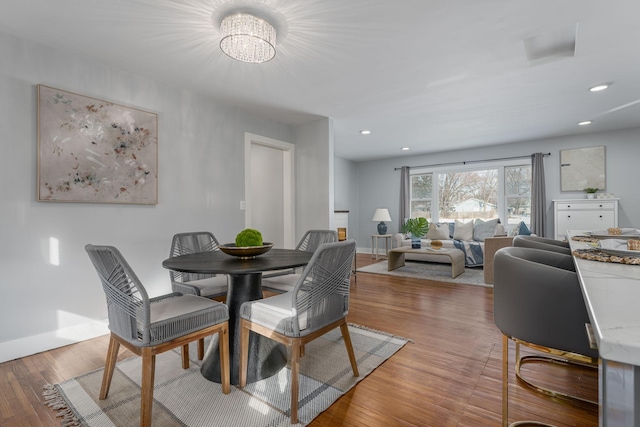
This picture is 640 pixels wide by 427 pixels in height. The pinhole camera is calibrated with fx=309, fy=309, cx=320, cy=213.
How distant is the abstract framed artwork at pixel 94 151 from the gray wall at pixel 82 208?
7 centimetres

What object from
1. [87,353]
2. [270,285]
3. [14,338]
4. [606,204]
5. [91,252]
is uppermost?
[606,204]

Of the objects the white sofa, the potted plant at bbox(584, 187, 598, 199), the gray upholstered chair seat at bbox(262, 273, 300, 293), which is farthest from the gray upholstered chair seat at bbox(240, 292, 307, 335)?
the potted plant at bbox(584, 187, 598, 199)

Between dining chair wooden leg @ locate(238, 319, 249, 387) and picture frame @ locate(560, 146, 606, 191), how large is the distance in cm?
616

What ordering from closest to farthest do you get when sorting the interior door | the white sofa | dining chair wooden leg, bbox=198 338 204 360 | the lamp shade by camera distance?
dining chair wooden leg, bbox=198 338 204 360, the interior door, the white sofa, the lamp shade

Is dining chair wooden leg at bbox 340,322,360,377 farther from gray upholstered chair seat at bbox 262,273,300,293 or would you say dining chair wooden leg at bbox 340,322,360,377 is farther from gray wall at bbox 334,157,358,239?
gray wall at bbox 334,157,358,239

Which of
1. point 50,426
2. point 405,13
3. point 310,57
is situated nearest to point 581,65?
point 405,13

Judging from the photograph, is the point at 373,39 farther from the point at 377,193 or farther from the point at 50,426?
the point at 377,193

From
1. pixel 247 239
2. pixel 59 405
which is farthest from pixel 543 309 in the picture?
pixel 59 405

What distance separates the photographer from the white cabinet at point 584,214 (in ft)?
16.0

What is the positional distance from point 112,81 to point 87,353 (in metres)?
2.27

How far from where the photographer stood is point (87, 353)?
2311mm

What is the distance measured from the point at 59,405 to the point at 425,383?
2.04m

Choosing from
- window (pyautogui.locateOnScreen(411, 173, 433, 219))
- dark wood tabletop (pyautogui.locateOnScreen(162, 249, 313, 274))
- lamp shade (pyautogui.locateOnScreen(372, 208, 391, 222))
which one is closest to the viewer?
dark wood tabletop (pyautogui.locateOnScreen(162, 249, 313, 274))

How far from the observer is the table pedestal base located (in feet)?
6.22
